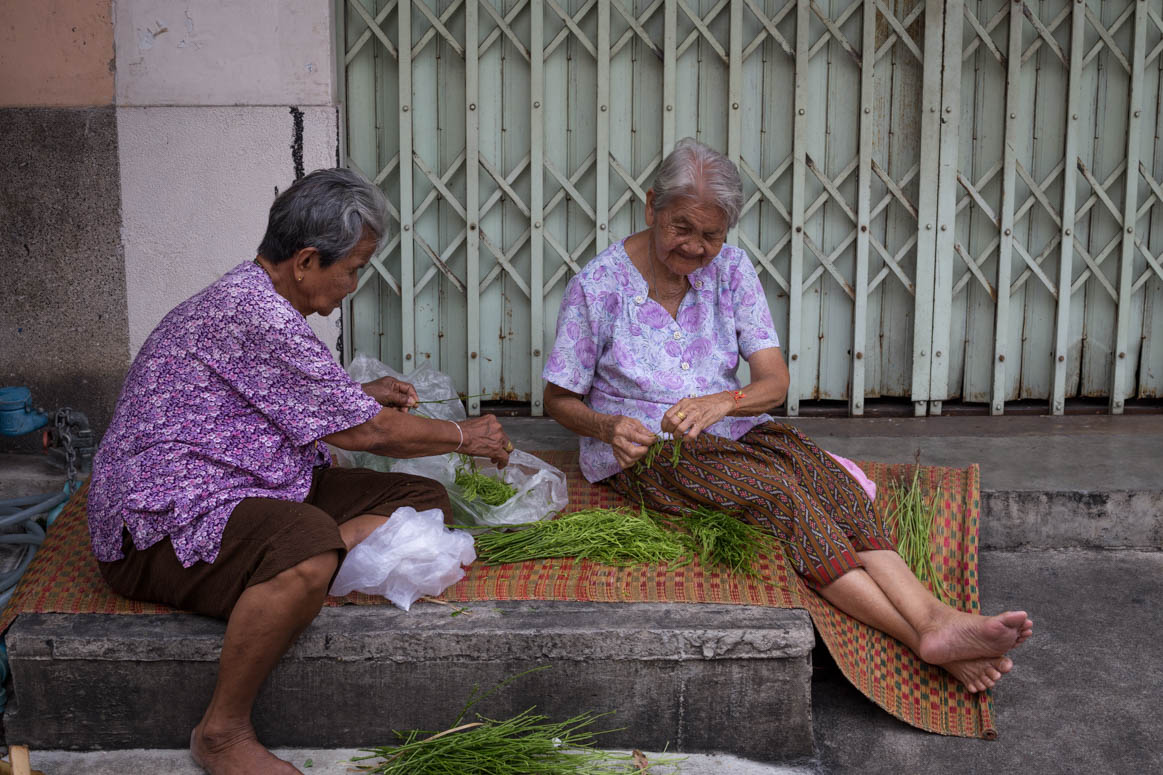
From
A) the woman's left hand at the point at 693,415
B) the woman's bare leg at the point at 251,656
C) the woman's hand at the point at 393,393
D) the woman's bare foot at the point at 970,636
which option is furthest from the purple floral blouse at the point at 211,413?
the woman's bare foot at the point at 970,636

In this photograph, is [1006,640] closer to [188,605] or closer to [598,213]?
[188,605]

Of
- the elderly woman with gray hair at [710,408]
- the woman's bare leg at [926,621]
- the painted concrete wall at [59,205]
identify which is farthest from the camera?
the painted concrete wall at [59,205]

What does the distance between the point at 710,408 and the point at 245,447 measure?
1224mm

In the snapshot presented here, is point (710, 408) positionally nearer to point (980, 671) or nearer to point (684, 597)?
point (684, 597)

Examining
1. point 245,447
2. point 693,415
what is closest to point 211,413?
point 245,447

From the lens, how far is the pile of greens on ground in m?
2.97

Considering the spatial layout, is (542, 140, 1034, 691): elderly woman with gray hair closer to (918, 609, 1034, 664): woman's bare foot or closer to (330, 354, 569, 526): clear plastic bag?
(918, 609, 1034, 664): woman's bare foot

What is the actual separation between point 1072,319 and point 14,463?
4079 millimetres

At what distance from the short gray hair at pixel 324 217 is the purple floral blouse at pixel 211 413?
4.0 inches

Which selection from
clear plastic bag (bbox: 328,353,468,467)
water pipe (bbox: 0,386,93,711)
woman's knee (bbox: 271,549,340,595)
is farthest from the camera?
clear plastic bag (bbox: 328,353,468,467)

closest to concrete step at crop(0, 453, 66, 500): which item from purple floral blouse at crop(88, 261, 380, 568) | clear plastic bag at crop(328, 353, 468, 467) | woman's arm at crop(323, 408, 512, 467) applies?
clear plastic bag at crop(328, 353, 468, 467)

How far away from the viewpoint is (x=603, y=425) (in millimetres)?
3240

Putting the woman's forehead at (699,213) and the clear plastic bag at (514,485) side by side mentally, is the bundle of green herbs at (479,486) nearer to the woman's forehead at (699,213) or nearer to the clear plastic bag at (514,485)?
the clear plastic bag at (514,485)

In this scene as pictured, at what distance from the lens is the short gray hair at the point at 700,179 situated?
3.11 m
